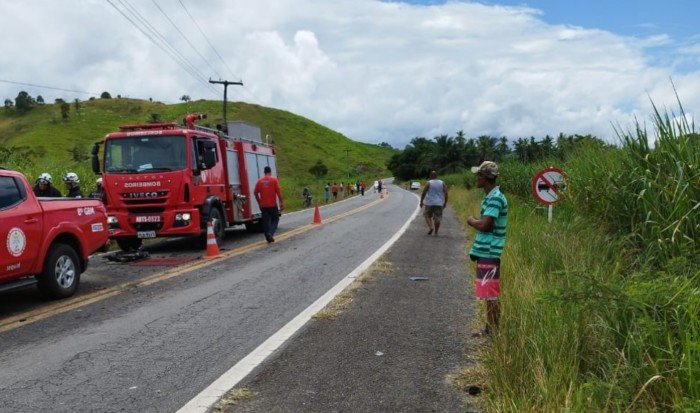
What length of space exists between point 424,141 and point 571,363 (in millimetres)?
133692

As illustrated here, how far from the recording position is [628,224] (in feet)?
23.3

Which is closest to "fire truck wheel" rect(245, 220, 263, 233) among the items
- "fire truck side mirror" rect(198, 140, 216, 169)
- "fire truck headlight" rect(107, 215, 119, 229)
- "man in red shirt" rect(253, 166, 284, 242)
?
"man in red shirt" rect(253, 166, 284, 242)

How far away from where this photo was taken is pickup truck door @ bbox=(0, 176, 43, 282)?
6945 mm

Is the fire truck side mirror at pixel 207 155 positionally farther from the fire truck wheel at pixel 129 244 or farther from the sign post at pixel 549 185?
the sign post at pixel 549 185

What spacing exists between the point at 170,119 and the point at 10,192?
419 feet

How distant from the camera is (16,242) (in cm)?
709

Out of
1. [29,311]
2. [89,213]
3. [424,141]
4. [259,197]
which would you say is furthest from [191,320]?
[424,141]

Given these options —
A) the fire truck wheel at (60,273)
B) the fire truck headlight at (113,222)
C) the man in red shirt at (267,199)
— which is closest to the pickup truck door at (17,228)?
the fire truck wheel at (60,273)

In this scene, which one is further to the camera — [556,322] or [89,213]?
[89,213]

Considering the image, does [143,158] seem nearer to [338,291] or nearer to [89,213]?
[89,213]

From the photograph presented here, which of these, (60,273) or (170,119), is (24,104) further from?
(60,273)

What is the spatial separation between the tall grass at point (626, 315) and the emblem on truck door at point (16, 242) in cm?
570

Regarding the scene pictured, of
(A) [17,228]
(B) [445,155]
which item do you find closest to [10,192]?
(A) [17,228]

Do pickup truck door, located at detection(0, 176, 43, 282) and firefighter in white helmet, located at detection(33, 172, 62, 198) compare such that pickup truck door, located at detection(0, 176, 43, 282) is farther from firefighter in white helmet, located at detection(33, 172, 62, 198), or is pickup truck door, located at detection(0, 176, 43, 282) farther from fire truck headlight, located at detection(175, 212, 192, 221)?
fire truck headlight, located at detection(175, 212, 192, 221)
